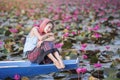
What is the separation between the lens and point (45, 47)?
234 inches

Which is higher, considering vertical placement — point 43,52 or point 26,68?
point 43,52

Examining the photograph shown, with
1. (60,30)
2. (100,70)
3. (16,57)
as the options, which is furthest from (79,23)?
(100,70)

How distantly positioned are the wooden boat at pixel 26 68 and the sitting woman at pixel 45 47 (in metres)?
0.10

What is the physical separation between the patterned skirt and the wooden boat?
0.09 m

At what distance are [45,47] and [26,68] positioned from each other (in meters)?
0.44

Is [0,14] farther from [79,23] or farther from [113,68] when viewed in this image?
[113,68]

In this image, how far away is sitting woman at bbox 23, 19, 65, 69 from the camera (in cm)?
593

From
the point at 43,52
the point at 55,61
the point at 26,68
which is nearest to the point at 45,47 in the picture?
the point at 43,52

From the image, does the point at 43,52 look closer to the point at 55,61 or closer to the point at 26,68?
the point at 55,61

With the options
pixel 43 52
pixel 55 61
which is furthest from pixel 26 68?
pixel 55 61

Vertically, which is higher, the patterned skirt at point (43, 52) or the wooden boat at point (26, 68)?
the patterned skirt at point (43, 52)

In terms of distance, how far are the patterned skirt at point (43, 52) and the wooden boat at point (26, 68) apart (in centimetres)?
9

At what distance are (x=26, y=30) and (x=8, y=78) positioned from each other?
4223mm

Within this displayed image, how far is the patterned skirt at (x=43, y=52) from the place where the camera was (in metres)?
5.93
